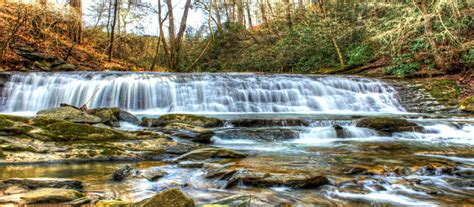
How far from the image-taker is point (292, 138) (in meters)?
7.42

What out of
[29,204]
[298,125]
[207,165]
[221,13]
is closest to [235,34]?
[221,13]

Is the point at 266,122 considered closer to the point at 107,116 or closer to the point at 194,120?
the point at 194,120

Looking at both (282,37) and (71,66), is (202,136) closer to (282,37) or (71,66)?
(71,66)

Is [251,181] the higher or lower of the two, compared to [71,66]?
lower

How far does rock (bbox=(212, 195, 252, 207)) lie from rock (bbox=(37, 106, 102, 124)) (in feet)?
15.6

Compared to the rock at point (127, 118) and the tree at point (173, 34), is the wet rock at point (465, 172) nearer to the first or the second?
the rock at point (127, 118)

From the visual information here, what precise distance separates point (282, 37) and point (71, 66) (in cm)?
1366

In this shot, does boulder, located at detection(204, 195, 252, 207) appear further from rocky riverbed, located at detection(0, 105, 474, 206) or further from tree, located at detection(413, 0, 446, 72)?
tree, located at detection(413, 0, 446, 72)

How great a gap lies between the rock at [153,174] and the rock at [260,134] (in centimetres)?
283

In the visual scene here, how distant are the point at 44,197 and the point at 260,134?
485cm

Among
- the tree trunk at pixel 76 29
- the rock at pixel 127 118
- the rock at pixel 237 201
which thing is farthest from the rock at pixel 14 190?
the tree trunk at pixel 76 29

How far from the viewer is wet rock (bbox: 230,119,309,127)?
834 centimetres

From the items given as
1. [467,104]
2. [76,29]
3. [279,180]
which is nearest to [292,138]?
[279,180]

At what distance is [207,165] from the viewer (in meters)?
4.76
